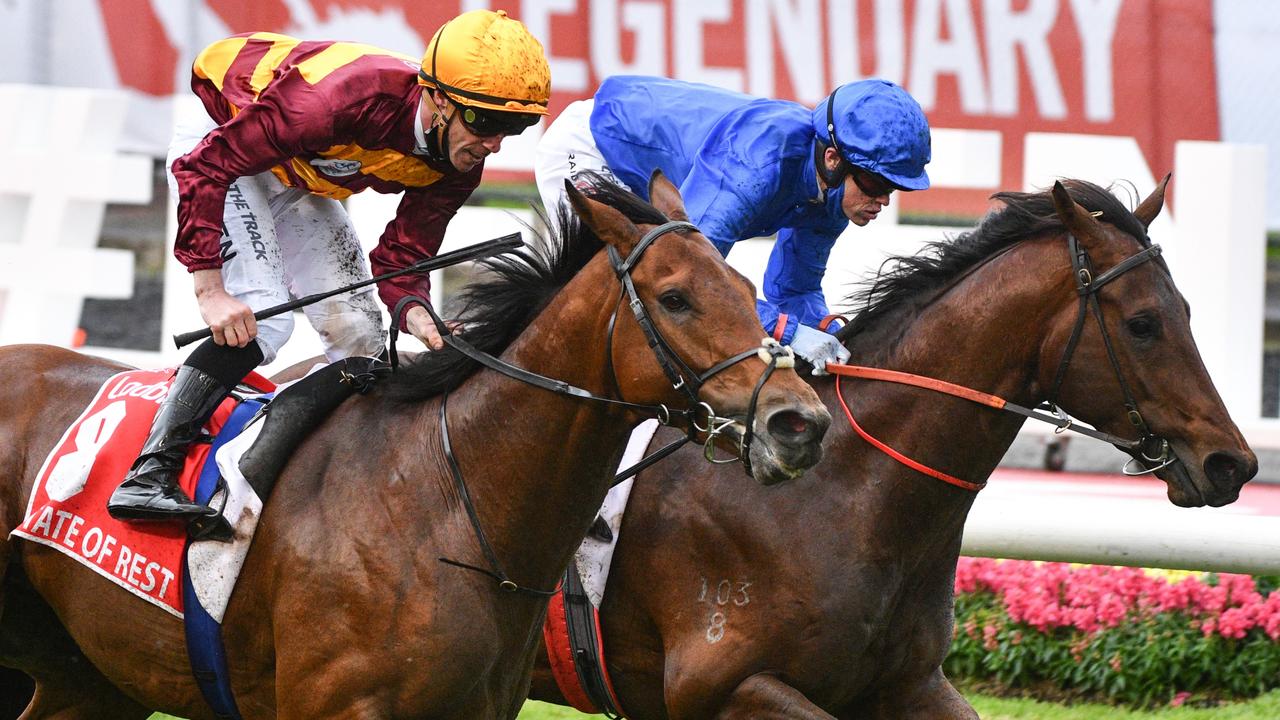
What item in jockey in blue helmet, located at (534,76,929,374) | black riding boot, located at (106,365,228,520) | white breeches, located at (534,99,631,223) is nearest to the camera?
black riding boot, located at (106,365,228,520)

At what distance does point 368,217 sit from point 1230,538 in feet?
14.3

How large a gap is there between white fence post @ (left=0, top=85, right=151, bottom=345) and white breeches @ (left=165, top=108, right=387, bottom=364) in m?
4.37

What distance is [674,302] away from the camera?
299cm

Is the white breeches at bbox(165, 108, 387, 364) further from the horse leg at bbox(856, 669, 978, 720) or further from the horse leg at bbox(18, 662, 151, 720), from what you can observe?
the horse leg at bbox(856, 669, 978, 720)

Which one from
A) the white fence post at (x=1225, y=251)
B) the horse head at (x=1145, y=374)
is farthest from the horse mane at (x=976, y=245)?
the white fence post at (x=1225, y=251)

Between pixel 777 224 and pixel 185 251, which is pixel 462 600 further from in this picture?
pixel 777 224

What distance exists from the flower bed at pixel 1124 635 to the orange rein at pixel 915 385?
6.94 ft

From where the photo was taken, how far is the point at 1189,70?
27.1 feet

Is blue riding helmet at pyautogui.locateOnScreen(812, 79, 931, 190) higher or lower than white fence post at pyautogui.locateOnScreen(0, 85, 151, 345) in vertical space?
higher

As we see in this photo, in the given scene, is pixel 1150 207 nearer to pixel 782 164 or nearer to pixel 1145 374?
pixel 1145 374

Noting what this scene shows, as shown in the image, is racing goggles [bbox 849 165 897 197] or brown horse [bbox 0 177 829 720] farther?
racing goggles [bbox 849 165 897 197]

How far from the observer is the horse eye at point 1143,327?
3529 mm

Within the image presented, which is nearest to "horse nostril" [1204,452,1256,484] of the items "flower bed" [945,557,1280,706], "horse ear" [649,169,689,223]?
"horse ear" [649,169,689,223]

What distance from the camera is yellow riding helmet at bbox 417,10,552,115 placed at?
130 inches
